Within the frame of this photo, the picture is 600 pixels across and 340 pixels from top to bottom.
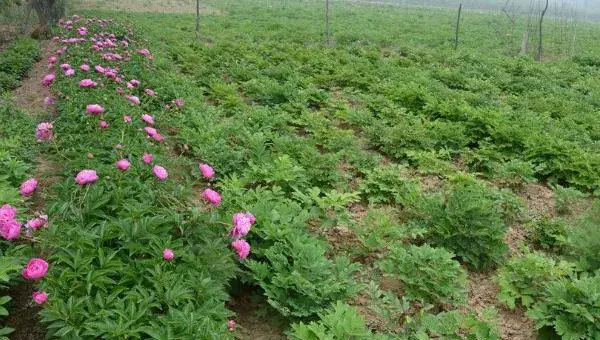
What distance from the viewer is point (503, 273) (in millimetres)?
3709

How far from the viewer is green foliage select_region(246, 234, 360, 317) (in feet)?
9.71

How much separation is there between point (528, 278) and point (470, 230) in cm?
58

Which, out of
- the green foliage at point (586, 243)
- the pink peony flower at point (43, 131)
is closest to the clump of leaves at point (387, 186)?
the green foliage at point (586, 243)

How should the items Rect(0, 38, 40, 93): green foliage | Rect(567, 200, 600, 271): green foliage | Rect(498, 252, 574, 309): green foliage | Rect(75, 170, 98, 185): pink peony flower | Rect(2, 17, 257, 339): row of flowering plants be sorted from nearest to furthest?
Rect(2, 17, 257, 339): row of flowering plants → Rect(75, 170, 98, 185): pink peony flower → Rect(498, 252, 574, 309): green foliage → Rect(567, 200, 600, 271): green foliage → Rect(0, 38, 40, 93): green foliage

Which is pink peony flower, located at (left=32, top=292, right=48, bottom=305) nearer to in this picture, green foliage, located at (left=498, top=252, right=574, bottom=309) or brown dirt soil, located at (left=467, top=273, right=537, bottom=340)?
brown dirt soil, located at (left=467, top=273, right=537, bottom=340)

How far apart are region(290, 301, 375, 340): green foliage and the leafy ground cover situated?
0.01 m

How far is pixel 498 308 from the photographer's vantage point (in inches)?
142

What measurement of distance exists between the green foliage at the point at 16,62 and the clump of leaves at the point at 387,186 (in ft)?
20.5

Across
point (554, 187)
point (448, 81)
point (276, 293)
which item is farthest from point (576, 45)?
point (276, 293)

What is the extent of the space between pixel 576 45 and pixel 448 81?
1424cm

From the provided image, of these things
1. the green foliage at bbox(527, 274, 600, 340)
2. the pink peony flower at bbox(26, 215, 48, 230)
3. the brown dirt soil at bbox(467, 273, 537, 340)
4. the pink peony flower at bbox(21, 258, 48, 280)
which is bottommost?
the brown dirt soil at bbox(467, 273, 537, 340)

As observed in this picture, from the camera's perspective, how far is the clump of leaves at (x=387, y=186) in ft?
15.7

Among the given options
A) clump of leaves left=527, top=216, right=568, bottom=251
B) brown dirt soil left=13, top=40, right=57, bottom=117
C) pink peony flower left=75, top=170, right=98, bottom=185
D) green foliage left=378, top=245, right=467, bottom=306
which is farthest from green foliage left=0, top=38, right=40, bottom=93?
clump of leaves left=527, top=216, right=568, bottom=251

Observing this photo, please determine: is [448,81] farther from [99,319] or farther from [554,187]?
[99,319]
